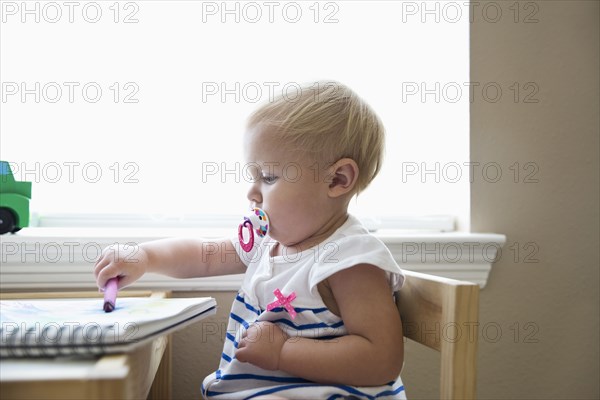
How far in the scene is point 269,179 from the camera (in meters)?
0.89

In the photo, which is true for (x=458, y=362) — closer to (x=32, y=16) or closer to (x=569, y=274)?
(x=569, y=274)

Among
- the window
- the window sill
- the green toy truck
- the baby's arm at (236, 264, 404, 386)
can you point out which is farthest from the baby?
the window

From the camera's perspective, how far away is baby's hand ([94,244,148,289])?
86cm

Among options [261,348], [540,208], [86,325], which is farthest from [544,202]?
[86,325]

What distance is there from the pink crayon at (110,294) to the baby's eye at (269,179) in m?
0.27

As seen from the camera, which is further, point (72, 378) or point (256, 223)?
point (256, 223)

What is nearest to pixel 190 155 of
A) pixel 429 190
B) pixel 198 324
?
pixel 198 324

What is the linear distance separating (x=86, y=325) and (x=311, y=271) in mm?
332

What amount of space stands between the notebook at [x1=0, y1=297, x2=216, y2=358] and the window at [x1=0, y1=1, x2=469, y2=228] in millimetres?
571

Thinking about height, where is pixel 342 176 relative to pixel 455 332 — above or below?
above

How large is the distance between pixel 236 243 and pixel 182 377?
352 millimetres

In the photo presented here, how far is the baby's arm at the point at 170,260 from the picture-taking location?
0.88 m

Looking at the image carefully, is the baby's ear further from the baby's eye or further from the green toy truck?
the green toy truck

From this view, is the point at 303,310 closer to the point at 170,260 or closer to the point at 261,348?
the point at 261,348
